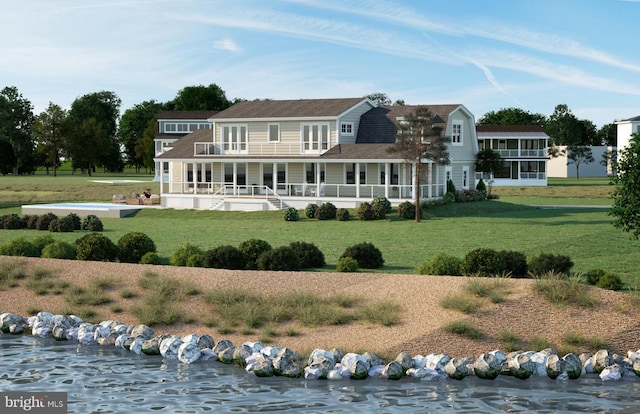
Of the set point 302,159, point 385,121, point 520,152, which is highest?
point 385,121

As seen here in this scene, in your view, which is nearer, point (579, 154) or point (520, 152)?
point (520, 152)

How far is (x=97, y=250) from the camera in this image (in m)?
24.4

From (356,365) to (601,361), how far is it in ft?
14.9

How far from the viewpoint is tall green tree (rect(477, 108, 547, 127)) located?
5020 inches

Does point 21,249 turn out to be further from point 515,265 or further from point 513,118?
point 513,118

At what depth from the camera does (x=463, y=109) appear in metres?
56.2

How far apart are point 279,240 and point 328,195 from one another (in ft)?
59.7

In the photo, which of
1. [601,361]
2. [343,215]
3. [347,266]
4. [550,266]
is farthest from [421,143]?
[601,361]

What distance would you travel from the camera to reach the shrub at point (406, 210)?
41719 mm

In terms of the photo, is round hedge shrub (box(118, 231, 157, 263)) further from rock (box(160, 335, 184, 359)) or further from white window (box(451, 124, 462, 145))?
white window (box(451, 124, 462, 145))

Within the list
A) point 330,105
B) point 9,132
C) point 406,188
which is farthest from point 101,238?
point 9,132

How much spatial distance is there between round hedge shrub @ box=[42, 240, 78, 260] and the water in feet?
30.7

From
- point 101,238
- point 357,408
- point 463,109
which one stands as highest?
point 463,109

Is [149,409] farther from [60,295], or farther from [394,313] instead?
[60,295]
